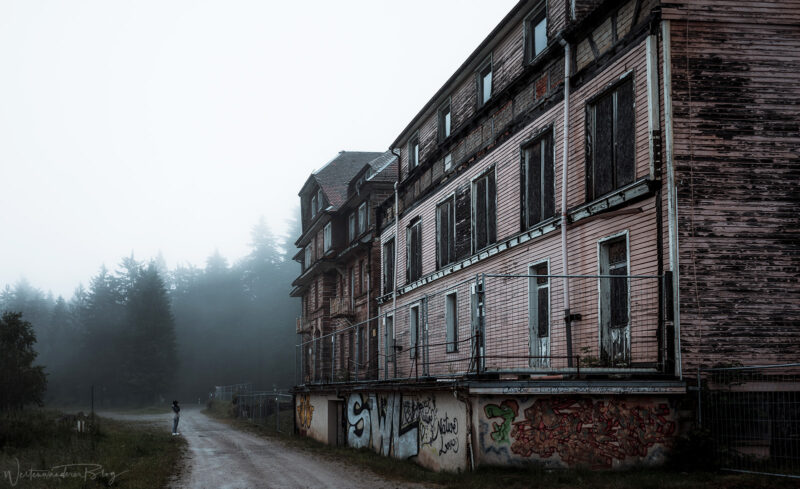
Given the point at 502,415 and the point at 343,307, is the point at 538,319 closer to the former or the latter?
the point at 502,415

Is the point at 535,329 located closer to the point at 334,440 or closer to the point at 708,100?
the point at 708,100

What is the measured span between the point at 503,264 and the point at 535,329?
2.87 m

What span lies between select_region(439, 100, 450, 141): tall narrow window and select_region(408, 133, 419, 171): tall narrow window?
2.67 meters

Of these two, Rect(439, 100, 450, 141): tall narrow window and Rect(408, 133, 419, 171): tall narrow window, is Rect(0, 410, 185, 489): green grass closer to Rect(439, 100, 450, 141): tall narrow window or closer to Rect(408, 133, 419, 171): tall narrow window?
Rect(408, 133, 419, 171): tall narrow window

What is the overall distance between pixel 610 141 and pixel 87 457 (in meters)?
15.0

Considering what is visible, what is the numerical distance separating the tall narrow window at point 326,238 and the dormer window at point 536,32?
23.8m

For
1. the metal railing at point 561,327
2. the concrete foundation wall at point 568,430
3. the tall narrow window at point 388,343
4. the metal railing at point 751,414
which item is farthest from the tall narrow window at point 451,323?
the metal railing at point 751,414

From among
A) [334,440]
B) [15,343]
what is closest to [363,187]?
[334,440]

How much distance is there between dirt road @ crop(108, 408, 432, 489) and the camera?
13977 millimetres

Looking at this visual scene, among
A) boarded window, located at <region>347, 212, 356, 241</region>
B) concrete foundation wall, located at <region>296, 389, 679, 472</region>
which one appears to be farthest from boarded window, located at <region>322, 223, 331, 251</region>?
concrete foundation wall, located at <region>296, 389, 679, 472</region>

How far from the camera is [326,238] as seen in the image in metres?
42.9

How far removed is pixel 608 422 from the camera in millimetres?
12711

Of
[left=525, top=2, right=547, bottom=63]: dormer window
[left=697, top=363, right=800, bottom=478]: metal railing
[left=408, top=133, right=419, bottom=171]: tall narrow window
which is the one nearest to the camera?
[left=697, top=363, right=800, bottom=478]: metal railing

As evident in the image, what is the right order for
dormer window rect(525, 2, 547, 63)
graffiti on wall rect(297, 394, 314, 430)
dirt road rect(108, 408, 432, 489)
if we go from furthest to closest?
graffiti on wall rect(297, 394, 314, 430), dormer window rect(525, 2, 547, 63), dirt road rect(108, 408, 432, 489)
